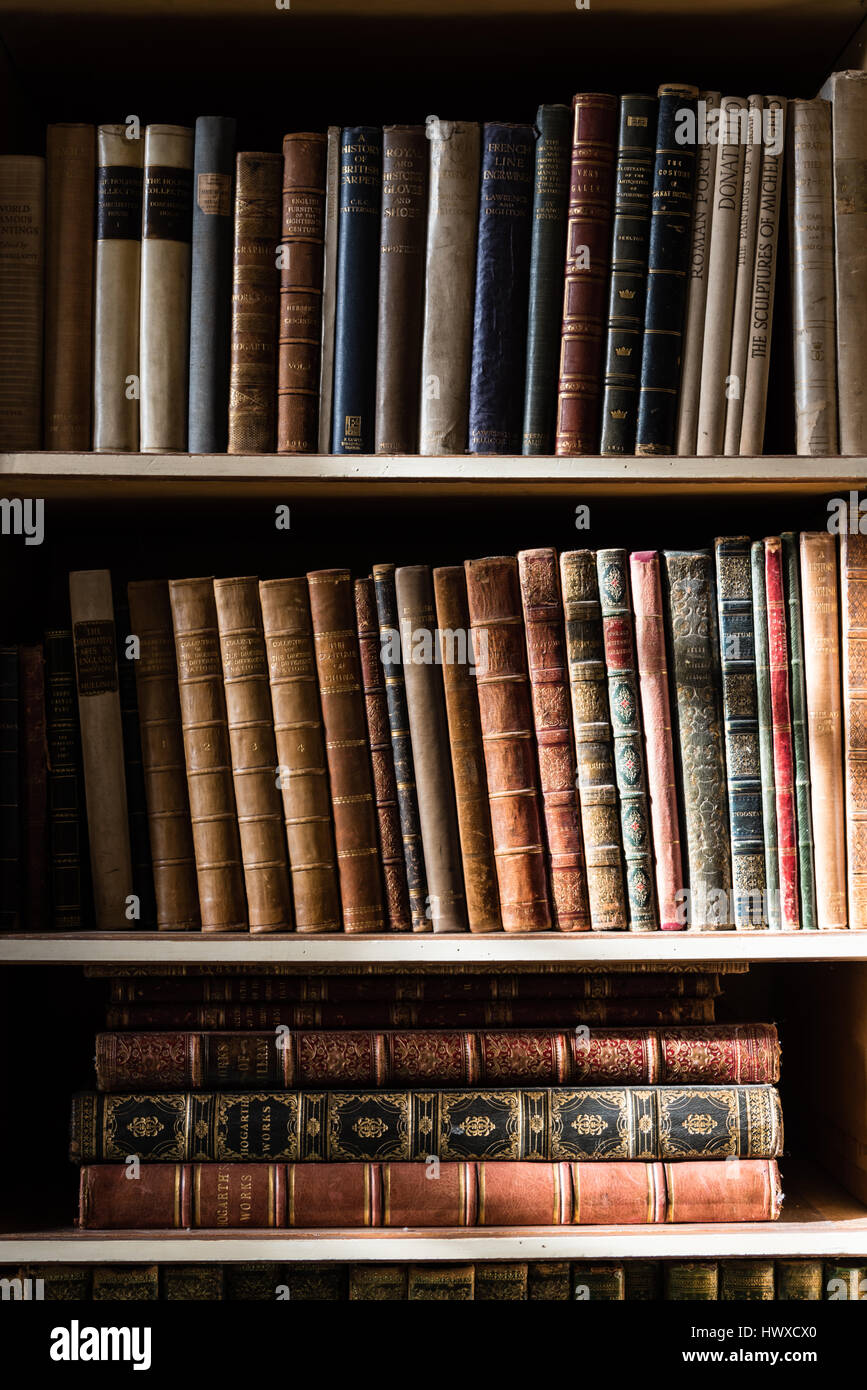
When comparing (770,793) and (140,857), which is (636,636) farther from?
(140,857)

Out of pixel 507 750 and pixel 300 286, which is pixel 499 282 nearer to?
pixel 300 286

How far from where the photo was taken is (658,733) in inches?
40.9

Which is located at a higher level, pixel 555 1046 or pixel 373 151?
pixel 373 151

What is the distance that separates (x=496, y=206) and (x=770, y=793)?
1.99 feet

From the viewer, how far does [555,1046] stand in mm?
1064

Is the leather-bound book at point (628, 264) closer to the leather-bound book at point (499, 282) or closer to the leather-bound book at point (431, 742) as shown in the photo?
the leather-bound book at point (499, 282)

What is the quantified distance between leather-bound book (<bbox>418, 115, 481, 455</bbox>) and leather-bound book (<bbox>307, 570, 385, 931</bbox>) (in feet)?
0.56

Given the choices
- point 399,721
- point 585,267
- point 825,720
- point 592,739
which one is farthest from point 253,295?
point 825,720

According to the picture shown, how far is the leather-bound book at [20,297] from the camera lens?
1.03 metres

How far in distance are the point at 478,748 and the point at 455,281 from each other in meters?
0.44

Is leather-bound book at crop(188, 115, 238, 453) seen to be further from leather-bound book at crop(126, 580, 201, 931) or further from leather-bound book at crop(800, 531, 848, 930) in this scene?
leather-bound book at crop(800, 531, 848, 930)

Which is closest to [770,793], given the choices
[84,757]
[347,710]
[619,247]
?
[347,710]

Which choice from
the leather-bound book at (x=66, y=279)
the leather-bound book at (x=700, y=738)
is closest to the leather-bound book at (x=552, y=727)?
the leather-bound book at (x=700, y=738)
